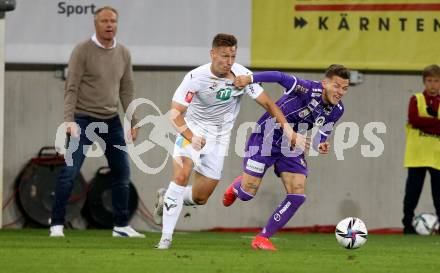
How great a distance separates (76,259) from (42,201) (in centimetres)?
549

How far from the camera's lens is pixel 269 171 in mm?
15391

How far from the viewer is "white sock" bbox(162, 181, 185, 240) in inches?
405

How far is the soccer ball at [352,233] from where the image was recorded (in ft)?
34.4

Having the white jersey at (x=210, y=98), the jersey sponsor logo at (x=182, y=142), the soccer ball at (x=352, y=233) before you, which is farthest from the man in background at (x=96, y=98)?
the soccer ball at (x=352, y=233)

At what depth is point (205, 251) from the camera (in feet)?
33.8

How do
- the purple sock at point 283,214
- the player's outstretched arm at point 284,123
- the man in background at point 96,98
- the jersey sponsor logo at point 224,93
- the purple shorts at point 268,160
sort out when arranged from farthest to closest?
the man in background at point 96,98 → the jersey sponsor logo at point 224,93 → the purple shorts at point 268,160 → the purple sock at point 283,214 → the player's outstretched arm at point 284,123

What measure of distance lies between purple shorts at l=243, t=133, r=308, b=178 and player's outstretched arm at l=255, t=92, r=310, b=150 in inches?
10.9

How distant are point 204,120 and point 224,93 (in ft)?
1.68

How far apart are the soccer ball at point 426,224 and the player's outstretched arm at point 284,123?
4354mm

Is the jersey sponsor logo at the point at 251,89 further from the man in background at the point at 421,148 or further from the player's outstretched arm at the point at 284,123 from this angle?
the man in background at the point at 421,148

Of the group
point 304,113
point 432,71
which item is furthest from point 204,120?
point 432,71

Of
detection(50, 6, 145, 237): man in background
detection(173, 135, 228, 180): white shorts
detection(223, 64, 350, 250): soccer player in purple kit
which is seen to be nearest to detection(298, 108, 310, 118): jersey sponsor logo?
detection(223, 64, 350, 250): soccer player in purple kit

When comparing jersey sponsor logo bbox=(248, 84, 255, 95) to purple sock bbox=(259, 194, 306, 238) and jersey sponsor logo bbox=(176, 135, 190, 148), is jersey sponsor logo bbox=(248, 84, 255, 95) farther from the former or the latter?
purple sock bbox=(259, 194, 306, 238)

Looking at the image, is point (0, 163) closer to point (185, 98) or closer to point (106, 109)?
point (106, 109)
